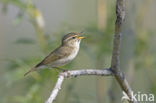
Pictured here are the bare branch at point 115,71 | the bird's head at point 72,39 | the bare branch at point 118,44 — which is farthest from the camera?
the bird's head at point 72,39

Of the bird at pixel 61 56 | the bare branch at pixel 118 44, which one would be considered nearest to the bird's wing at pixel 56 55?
the bird at pixel 61 56

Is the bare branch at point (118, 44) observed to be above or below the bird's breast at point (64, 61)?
above

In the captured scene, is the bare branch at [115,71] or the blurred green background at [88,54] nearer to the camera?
the bare branch at [115,71]

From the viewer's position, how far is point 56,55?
405 cm

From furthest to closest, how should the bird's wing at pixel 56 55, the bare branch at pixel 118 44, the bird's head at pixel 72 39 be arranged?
the bird's head at pixel 72 39 → the bird's wing at pixel 56 55 → the bare branch at pixel 118 44

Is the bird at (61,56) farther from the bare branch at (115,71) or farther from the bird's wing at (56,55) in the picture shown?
the bare branch at (115,71)

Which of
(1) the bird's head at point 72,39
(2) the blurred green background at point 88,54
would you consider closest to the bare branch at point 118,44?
(2) the blurred green background at point 88,54

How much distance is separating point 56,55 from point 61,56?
53 mm

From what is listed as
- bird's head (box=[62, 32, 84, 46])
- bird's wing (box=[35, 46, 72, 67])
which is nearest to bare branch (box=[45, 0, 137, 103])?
bird's wing (box=[35, 46, 72, 67])

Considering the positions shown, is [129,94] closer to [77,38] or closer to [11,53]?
[77,38]

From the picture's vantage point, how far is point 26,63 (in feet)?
14.3

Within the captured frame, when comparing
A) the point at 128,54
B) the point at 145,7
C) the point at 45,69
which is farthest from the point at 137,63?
the point at 45,69

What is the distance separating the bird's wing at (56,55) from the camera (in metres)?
3.90

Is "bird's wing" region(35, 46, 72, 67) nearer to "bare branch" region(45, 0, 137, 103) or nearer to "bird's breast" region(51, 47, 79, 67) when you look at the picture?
"bird's breast" region(51, 47, 79, 67)
